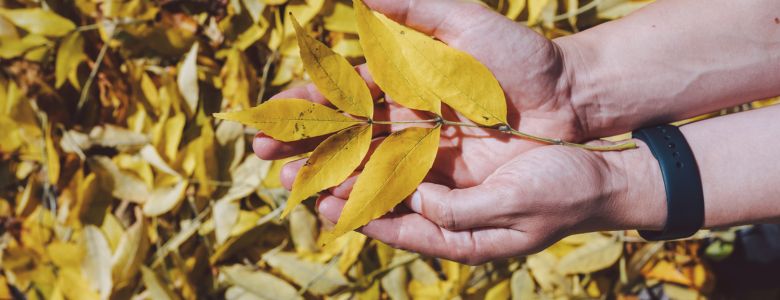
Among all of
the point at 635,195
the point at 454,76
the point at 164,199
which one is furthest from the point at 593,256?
the point at 164,199

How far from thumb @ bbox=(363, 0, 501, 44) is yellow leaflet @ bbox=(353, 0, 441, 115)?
83 mm

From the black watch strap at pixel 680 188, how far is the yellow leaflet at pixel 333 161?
0.42 m

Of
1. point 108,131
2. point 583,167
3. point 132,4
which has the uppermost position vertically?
point 132,4

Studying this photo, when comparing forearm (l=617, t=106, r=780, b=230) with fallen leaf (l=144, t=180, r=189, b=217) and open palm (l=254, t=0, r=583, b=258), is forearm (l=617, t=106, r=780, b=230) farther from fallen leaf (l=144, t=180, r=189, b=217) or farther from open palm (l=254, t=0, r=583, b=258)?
fallen leaf (l=144, t=180, r=189, b=217)

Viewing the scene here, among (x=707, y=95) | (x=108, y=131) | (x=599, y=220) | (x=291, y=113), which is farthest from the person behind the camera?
(x=108, y=131)

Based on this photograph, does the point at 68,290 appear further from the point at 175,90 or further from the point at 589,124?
the point at 589,124

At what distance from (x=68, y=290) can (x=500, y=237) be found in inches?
31.3

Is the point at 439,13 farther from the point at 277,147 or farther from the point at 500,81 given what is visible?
the point at 277,147

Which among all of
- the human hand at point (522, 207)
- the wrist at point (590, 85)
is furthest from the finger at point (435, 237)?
the wrist at point (590, 85)

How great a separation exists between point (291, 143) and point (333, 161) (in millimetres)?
111

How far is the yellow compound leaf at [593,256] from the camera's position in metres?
1.06

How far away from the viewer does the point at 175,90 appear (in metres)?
1.01

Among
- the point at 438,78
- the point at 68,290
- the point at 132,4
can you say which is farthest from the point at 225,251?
Answer: the point at 438,78

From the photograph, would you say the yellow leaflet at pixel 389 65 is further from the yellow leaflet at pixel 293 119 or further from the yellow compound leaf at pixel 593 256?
the yellow compound leaf at pixel 593 256
